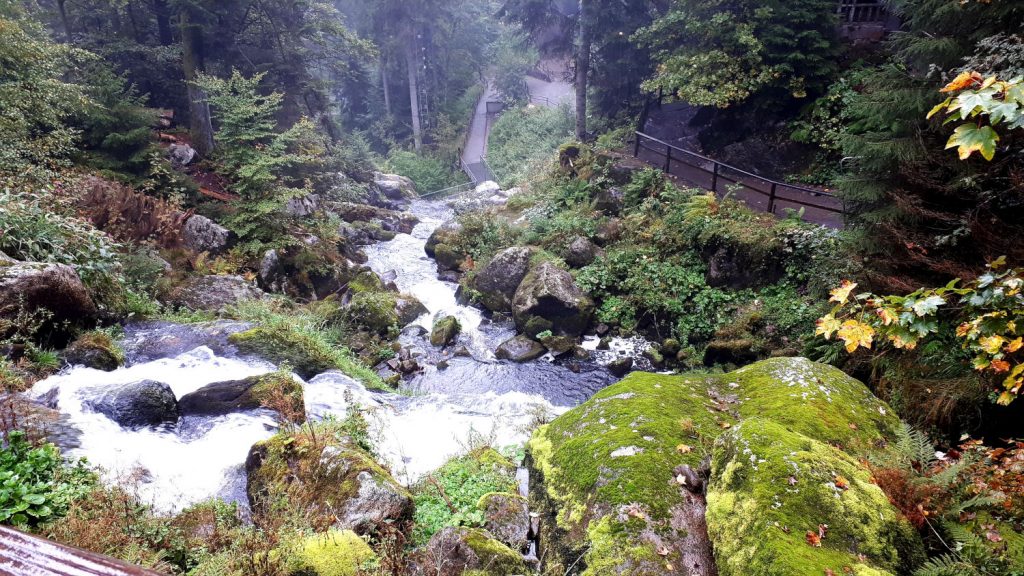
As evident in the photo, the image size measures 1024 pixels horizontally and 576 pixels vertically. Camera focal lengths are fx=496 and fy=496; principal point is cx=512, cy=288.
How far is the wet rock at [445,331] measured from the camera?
40.8 ft

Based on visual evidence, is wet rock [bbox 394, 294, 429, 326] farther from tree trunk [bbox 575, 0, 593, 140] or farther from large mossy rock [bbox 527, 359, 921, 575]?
tree trunk [bbox 575, 0, 593, 140]

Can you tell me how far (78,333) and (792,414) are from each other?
10193 mm

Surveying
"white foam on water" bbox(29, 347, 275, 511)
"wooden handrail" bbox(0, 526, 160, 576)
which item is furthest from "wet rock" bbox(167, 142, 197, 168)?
"wooden handrail" bbox(0, 526, 160, 576)

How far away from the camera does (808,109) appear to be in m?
14.9

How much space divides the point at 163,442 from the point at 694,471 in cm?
637

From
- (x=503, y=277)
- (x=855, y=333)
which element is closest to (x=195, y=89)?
(x=503, y=277)

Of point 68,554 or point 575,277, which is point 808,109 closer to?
point 575,277

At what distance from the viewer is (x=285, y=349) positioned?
9078mm

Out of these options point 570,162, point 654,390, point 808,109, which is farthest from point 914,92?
point 570,162

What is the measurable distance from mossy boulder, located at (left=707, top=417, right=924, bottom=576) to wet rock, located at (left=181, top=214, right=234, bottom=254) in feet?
42.6

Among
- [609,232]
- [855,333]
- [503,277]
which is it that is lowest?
[503,277]

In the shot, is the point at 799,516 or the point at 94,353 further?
the point at 94,353

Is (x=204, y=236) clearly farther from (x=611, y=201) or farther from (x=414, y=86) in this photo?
(x=414, y=86)

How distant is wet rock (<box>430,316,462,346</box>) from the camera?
12430mm
